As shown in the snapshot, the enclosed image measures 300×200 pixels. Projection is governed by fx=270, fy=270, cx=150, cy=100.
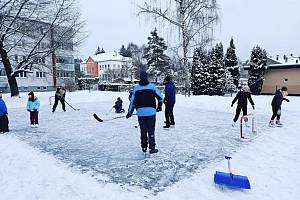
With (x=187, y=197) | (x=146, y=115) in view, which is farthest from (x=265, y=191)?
(x=146, y=115)

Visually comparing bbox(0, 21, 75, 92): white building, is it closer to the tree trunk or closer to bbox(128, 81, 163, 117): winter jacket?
the tree trunk

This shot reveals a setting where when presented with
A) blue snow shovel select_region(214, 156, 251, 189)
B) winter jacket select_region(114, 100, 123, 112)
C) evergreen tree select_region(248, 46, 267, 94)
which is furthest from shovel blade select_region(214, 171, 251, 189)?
evergreen tree select_region(248, 46, 267, 94)

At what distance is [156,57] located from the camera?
163 ft

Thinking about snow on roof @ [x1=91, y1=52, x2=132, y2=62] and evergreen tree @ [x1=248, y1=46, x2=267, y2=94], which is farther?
snow on roof @ [x1=91, y1=52, x2=132, y2=62]

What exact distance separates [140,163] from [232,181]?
211 cm

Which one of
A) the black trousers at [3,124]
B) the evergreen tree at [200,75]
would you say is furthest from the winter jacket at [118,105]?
the evergreen tree at [200,75]

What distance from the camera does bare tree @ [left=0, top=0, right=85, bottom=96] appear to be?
21.0m

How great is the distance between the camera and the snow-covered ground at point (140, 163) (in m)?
4.55

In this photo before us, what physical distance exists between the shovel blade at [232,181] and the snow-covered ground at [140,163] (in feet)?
0.37

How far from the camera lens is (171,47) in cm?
2330

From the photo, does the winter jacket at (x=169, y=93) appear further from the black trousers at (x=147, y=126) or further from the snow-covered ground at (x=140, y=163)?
the black trousers at (x=147, y=126)

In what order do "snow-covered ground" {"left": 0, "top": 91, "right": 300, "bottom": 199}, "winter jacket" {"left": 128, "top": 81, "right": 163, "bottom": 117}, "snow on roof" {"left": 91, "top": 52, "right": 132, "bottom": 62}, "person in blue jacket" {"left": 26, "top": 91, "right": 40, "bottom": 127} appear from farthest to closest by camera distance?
"snow on roof" {"left": 91, "top": 52, "right": 132, "bottom": 62} < "person in blue jacket" {"left": 26, "top": 91, "right": 40, "bottom": 127} < "winter jacket" {"left": 128, "top": 81, "right": 163, "bottom": 117} < "snow-covered ground" {"left": 0, "top": 91, "right": 300, "bottom": 199}

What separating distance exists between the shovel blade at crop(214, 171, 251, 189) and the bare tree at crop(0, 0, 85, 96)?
20.7m

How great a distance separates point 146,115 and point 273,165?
3.01 m
